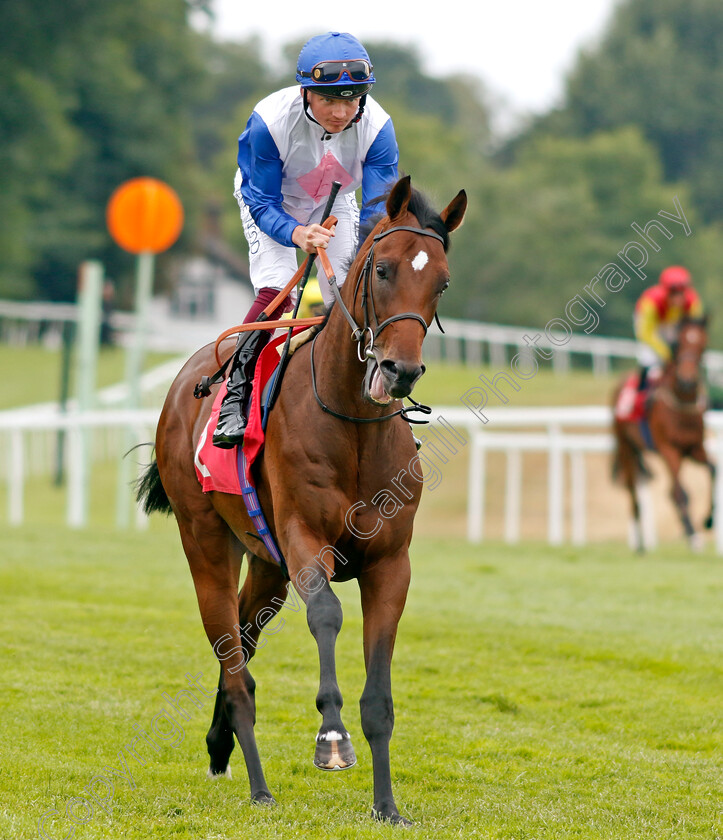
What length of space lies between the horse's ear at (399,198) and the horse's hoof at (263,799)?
6.83ft

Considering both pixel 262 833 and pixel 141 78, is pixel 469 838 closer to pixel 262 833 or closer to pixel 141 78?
pixel 262 833

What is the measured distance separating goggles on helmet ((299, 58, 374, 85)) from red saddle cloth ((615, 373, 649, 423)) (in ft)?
33.0

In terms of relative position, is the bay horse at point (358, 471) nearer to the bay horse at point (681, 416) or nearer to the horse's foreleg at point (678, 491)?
the horse's foreleg at point (678, 491)

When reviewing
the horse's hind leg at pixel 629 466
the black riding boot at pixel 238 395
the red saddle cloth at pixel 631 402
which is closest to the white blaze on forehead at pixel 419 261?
the black riding boot at pixel 238 395

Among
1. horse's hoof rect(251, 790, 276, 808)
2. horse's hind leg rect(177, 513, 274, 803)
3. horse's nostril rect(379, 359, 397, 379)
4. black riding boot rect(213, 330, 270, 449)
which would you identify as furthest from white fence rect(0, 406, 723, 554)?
horse's nostril rect(379, 359, 397, 379)

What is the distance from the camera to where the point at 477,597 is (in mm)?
9031

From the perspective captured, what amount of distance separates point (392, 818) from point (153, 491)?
2.36 m

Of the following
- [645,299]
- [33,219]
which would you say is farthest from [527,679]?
[33,219]

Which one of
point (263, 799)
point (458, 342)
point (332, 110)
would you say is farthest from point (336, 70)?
point (458, 342)

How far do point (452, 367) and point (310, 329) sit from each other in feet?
81.4

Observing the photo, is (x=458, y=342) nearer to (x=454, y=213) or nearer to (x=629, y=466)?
(x=629, y=466)

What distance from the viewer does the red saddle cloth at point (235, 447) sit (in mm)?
4703

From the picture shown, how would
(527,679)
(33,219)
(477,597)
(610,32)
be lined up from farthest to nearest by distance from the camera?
(610,32) < (33,219) < (477,597) < (527,679)

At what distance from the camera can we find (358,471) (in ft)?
14.4
